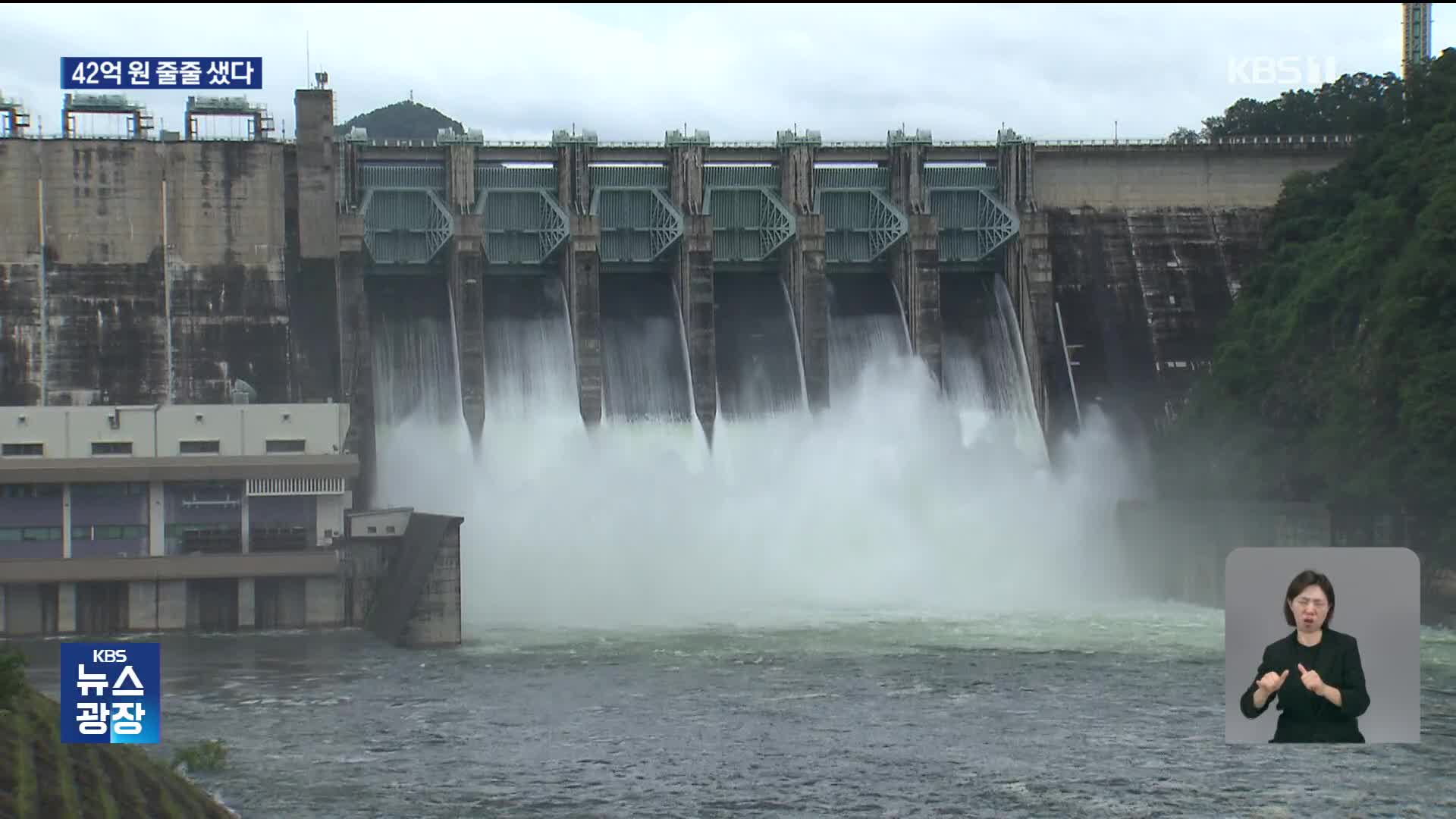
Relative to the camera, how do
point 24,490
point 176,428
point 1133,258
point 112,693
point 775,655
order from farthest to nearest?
point 1133,258 → point 176,428 → point 24,490 → point 775,655 → point 112,693

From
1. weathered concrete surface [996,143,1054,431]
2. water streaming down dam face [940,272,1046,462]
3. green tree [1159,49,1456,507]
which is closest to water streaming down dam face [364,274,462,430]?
water streaming down dam face [940,272,1046,462]

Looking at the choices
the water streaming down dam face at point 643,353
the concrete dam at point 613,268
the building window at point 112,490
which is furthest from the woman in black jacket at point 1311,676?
the water streaming down dam face at point 643,353

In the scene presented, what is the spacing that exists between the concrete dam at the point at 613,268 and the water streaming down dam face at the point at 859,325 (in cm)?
A: 13

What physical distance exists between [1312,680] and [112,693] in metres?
18.7

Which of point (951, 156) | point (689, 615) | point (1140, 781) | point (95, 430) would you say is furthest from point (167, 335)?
point (1140, 781)

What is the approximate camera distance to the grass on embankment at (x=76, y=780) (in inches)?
1235

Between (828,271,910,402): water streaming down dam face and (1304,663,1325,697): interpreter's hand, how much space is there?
215ft

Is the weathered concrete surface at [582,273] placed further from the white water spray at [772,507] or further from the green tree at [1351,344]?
the green tree at [1351,344]

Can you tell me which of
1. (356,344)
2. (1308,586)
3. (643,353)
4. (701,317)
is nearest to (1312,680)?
(1308,586)

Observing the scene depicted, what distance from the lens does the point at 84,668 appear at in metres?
28.8

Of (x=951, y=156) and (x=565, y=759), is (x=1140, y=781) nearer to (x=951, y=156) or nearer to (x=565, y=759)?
(x=565, y=759)

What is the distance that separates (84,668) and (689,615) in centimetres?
4120

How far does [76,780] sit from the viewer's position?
33969mm

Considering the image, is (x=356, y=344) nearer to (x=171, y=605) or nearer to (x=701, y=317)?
(x=701, y=317)
